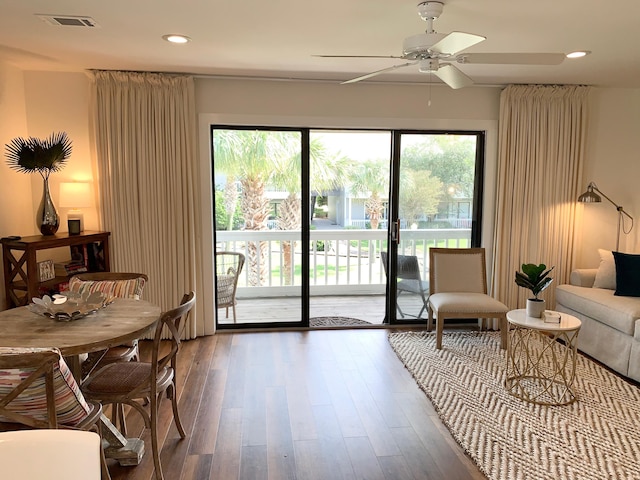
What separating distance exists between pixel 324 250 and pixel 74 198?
272cm

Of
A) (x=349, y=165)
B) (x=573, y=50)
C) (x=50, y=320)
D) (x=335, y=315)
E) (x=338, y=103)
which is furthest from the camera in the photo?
(x=335, y=315)

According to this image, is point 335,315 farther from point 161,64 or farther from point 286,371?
point 161,64

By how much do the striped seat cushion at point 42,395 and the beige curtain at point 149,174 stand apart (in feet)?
8.32

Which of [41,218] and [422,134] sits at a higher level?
[422,134]

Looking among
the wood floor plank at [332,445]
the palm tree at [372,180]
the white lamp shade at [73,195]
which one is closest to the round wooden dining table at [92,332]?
the wood floor plank at [332,445]

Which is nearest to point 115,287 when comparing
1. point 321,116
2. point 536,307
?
point 321,116

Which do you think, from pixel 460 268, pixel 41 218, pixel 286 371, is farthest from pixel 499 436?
pixel 41 218

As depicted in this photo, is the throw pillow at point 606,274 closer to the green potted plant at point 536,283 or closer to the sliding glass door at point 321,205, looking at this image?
the sliding glass door at point 321,205

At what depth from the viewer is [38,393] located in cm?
181

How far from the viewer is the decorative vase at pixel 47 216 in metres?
3.88

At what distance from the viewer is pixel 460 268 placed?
4570 millimetres

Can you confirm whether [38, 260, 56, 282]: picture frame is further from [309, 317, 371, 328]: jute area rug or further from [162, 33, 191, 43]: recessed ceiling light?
[309, 317, 371, 328]: jute area rug

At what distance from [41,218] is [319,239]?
278cm

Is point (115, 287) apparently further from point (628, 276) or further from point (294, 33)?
point (628, 276)
